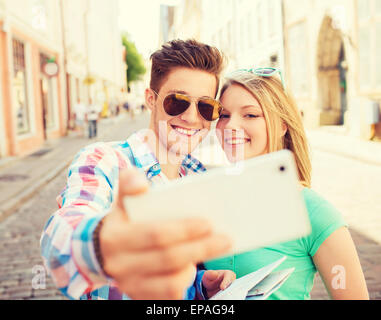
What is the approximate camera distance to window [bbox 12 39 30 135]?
39.8 ft

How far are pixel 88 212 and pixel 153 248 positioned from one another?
36cm

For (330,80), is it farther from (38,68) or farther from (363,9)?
→ (38,68)

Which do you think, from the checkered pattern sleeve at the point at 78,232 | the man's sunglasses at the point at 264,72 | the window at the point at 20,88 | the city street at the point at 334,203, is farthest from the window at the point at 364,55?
the checkered pattern sleeve at the point at 78,232

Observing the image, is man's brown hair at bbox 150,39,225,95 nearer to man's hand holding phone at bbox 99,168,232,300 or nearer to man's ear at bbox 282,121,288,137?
man's ear at bbox 282,121,288,137

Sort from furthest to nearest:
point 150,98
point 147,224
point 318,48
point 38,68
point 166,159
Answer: point 318,48 < point 38,68 < point 150,98 < point 166,159 < point 147,224

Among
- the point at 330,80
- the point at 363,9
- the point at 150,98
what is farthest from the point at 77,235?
the point at 330,80

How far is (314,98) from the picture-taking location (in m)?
16.4

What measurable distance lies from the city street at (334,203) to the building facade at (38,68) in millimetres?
3825

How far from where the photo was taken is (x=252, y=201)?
0.62m

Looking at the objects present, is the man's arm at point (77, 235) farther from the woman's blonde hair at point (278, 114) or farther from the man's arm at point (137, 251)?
the woman's blonde hair at point (278, 114)

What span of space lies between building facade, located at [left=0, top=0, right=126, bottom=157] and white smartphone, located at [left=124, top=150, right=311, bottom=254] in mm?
7758

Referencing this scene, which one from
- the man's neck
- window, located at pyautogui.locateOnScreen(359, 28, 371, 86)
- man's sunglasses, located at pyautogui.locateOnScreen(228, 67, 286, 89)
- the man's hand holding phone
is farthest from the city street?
window, located at pyautogui.locateOnScreen(359, 28, 371, 86)
